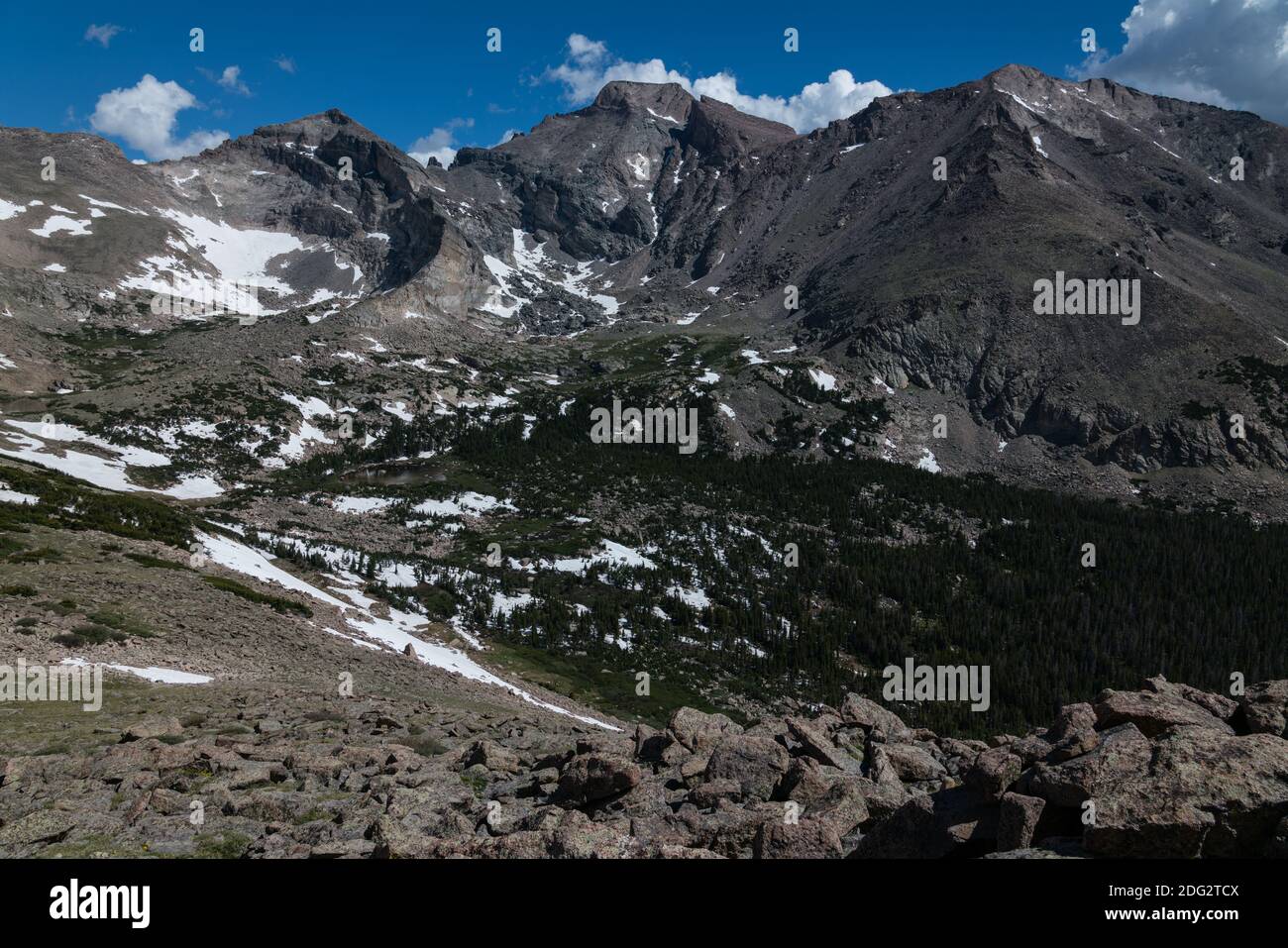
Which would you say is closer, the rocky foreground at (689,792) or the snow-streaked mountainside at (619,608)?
the rocky foreground at (689,792)

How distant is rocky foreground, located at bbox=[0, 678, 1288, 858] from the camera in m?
8.39

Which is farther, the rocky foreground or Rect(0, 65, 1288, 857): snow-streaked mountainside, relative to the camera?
Rect(0, 65, 1288, 857): snow-streaked mountainside

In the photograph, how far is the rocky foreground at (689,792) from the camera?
27.5 ft

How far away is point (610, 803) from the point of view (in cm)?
1320

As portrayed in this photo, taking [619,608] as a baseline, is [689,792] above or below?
above

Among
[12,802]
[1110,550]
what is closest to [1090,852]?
[12,802]

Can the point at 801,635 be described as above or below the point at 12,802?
below

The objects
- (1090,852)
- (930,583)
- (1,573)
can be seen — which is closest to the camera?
(1090,852)

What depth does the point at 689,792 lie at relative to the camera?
12984 mm

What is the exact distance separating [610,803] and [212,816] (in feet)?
23.5

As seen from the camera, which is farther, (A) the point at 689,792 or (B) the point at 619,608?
(B) the point at 619,608
